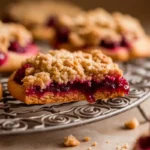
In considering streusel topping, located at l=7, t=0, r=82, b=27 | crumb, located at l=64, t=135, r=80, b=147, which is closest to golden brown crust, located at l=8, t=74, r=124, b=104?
crumb, located at l=64, t=135, r=80, b=147

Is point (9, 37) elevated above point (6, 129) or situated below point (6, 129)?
above

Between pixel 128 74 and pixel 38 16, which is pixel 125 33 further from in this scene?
pixel 38 16

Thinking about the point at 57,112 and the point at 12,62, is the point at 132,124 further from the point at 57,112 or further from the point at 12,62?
the point at 12,62

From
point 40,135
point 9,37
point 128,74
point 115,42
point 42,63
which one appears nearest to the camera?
point 40,135

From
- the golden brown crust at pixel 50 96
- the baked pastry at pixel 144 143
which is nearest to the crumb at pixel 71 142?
the golden brown crust at pixel 50 96

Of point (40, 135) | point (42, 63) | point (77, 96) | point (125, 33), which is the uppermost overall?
point (125, 33)

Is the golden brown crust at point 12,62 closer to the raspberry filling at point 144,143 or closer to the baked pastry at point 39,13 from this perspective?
the baked pastry at point 39,13

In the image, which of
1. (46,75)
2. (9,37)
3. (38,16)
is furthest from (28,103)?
(38,16)
